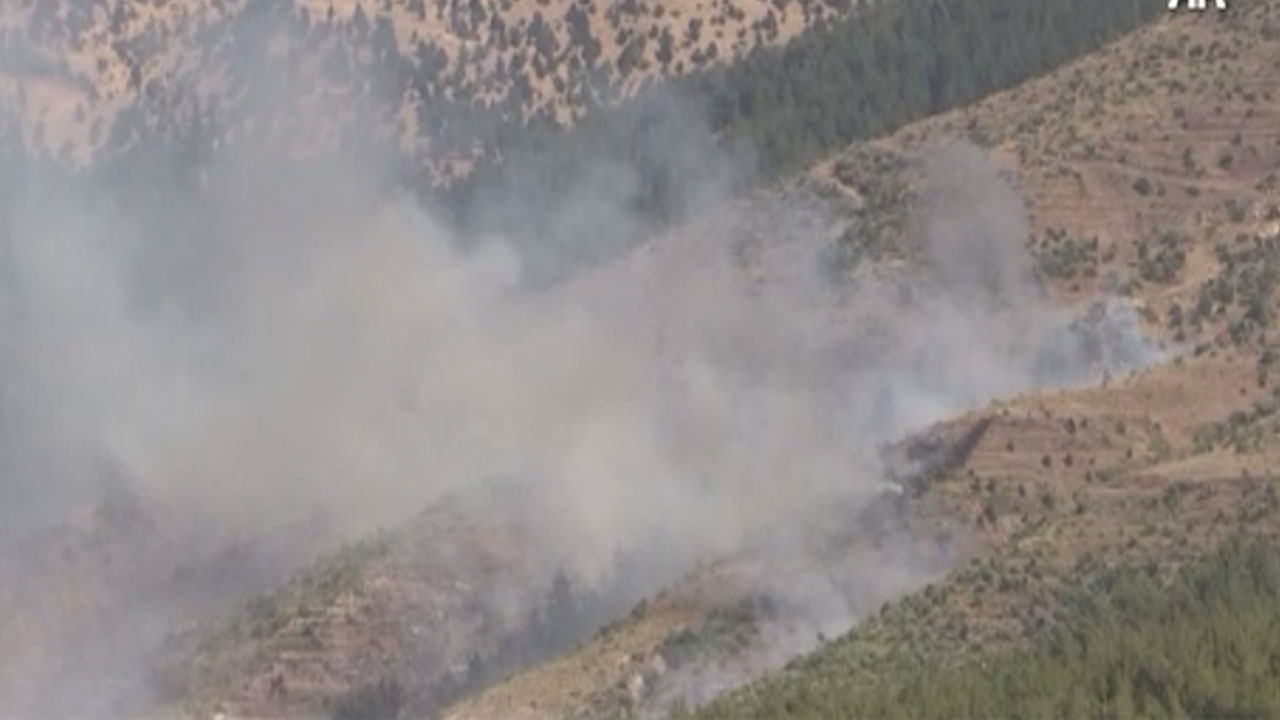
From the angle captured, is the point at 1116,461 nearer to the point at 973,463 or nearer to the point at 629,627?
the point at 973,463

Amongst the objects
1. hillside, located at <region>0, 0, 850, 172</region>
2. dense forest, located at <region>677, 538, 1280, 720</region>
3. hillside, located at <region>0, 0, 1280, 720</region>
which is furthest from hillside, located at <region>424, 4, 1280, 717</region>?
hillside, located at <region>0, 0, 850, 172</region>

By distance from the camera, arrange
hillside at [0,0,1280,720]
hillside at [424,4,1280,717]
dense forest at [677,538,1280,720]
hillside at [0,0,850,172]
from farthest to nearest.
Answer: hillside at [0,0,850,172] → hillside at [0,0,1280,720] → hillside at [424,4,1280,717] → dense forest at [677,538,1280,720]

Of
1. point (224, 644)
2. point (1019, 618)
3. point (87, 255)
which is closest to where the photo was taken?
point (1019, 618)

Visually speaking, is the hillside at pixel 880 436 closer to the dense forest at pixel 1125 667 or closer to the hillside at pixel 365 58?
the dense forest at pixel 1125 667

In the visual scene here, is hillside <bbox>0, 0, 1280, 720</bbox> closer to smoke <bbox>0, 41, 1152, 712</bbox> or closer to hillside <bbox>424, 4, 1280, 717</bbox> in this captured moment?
hillside <bbox>424, 4, 1280, 717</bbox>

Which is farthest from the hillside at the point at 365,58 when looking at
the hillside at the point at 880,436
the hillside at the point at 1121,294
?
the hillside at the point at 1121,294

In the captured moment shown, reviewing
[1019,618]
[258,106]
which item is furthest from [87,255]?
[1019,618]
